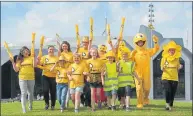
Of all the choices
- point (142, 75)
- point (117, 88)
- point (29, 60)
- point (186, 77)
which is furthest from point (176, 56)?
point (186, 77)

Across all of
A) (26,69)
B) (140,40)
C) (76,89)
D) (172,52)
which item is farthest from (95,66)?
(172,52)

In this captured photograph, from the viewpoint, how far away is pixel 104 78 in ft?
33.6

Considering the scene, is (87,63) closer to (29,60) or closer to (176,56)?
(29,60)

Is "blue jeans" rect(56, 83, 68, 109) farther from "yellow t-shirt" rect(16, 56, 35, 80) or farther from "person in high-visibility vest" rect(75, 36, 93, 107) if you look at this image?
"person in high-visibility vest" rect(75, 36, 93, 107)

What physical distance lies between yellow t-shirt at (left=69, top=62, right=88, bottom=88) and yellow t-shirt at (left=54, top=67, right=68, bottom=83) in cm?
30

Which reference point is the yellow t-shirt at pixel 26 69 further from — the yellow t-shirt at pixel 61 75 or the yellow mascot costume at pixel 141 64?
the yellow mascot costume at pixel 141 64

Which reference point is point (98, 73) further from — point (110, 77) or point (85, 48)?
point (85, 48)

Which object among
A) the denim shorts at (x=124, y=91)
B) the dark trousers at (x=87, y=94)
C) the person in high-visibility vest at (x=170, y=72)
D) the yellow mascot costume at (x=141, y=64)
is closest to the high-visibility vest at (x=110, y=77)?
the denim shorts at (x=124, y=91)

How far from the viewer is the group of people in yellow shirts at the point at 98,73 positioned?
402 inches

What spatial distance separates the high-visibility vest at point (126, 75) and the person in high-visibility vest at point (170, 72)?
888 mm

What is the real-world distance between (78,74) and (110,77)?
802 mm

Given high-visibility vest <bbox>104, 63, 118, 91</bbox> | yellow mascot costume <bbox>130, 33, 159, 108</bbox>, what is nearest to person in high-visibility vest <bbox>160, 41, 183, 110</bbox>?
yellow mascot costume <bbox>130, 33, 159, 108</bbox>

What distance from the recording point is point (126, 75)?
33.8ft

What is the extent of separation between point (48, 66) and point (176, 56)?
11.0ft
